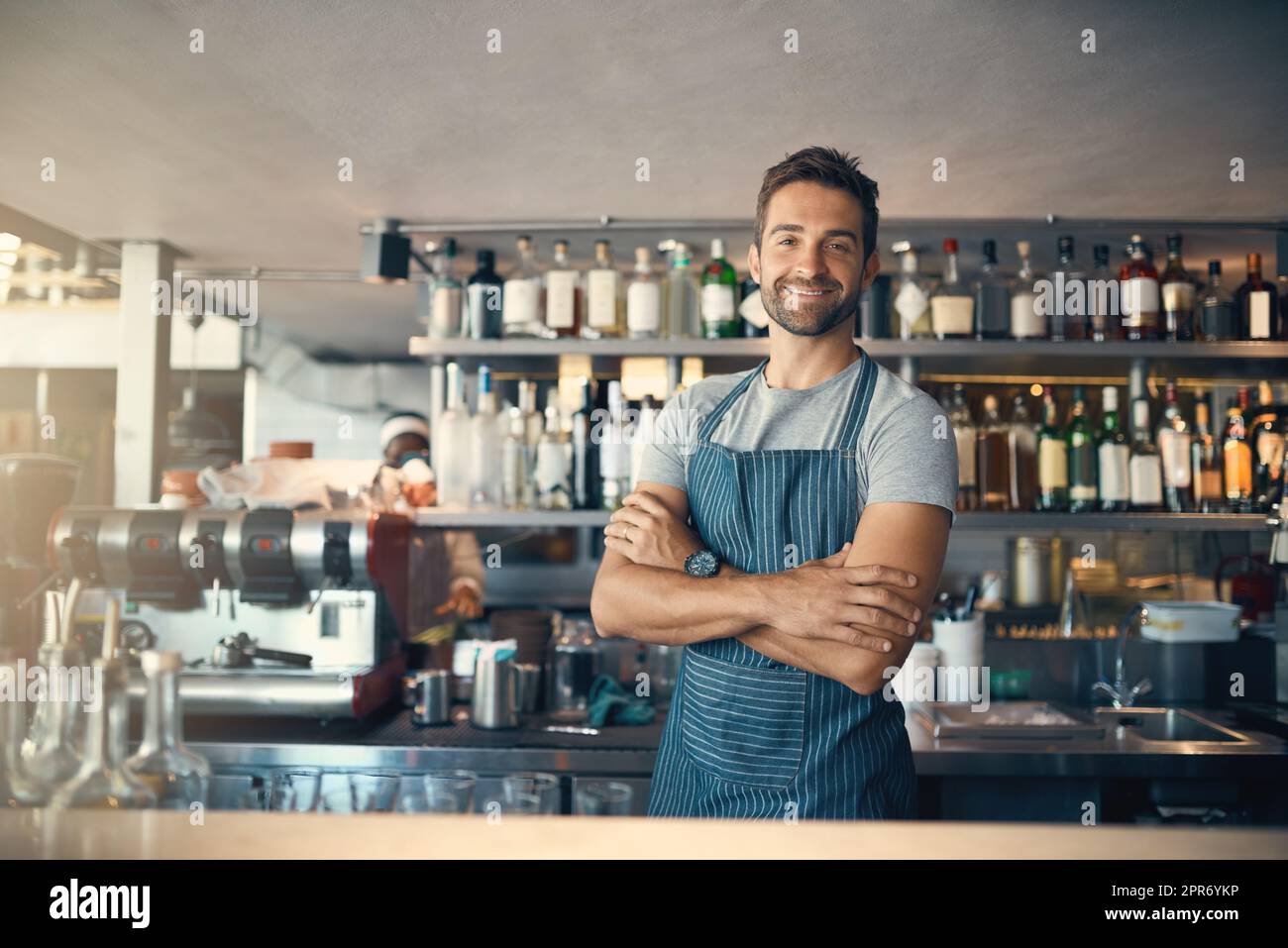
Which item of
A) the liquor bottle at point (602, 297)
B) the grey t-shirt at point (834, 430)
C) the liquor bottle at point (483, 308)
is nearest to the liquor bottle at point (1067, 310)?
the liquor bottle at point (602, 297)

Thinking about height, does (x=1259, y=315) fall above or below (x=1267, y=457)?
above

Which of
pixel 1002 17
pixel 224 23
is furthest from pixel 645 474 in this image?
pixel 224 23

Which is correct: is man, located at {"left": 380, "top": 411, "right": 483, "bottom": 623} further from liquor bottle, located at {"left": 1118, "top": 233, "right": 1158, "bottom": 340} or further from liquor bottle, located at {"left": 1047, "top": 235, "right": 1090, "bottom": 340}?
liquor bottle, located at {"left": 1118, "top": 233, "right": 1158, "bottom": 340}

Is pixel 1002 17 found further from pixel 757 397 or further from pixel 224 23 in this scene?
pixel 224 23

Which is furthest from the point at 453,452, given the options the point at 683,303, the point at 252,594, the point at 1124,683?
the point at 1124,683

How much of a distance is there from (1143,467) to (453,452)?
204 cm

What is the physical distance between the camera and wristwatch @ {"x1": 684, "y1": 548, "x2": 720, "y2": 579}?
1.48m

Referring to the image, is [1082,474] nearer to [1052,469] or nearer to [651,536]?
[1052,469]

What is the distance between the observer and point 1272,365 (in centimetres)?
299

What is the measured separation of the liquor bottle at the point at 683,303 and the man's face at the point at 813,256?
4.68 ft

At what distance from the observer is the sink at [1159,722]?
2.65 meters

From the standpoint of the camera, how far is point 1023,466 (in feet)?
9.58

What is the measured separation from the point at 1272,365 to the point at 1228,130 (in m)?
1.16

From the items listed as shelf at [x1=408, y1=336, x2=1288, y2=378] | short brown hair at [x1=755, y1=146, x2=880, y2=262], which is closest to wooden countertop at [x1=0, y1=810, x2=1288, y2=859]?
short brown hair at [x1=755, y1=146, x2=880, y2=262]
